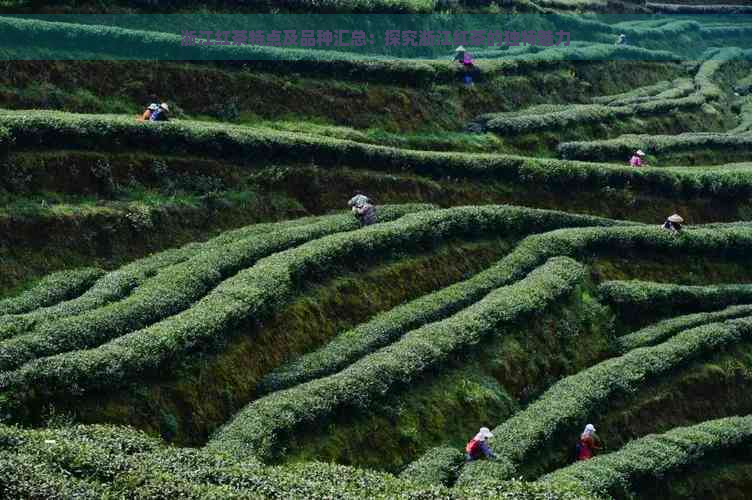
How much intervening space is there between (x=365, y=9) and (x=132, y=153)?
2684 cm

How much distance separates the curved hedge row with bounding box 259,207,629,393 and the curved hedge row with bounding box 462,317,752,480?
432 cm

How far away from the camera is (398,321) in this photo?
3056 cm

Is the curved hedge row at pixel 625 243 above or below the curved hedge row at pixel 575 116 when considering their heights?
below

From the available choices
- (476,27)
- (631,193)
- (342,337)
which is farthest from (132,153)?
(476,27)

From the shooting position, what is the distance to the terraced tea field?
75.5 ft

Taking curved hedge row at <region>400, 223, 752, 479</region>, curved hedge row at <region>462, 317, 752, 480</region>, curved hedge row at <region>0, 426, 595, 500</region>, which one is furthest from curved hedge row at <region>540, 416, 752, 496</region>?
curved hedge row at <region>400, 223, 752, 479</region>

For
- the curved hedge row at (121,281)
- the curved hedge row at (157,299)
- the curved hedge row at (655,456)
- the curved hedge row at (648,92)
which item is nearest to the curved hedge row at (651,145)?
the curved hedge row at (648,92)

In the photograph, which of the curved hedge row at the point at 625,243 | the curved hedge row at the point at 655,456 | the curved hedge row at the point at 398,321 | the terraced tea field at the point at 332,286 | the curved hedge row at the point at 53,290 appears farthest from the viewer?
the curved hedge row at the point at 625,243

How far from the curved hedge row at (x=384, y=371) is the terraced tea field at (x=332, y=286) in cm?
9

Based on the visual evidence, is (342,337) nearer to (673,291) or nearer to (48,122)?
(48,122)

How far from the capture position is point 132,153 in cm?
3456

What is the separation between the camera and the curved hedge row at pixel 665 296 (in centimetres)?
3656

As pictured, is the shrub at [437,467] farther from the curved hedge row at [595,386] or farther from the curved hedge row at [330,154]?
the curved hedge row at [330,154]

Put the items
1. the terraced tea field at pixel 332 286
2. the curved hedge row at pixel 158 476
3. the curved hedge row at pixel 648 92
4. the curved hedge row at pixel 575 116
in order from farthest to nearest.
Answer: the curved hedge row at pixel 648 92, the curved hedge row at pixel 575 116, the terraced tea field at pixel 332 286, the curved hedge row at pixel 158 476
